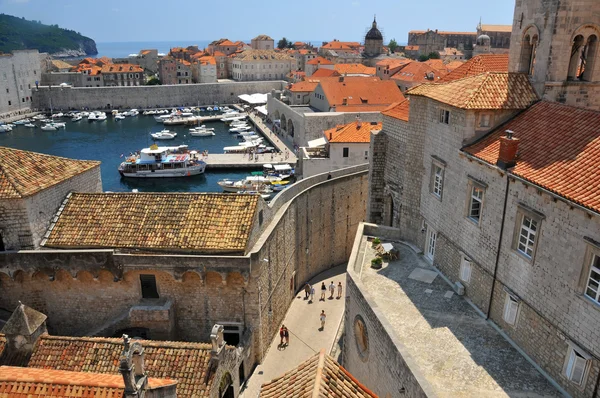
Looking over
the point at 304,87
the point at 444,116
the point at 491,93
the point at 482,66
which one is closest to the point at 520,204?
the point at 491,93

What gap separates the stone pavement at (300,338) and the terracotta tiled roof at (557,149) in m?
10.1

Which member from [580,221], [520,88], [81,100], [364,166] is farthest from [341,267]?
[81,100]

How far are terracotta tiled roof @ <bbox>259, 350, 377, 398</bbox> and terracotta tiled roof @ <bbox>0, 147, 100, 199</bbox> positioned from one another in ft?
40.7

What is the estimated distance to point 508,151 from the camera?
1293 centimetres

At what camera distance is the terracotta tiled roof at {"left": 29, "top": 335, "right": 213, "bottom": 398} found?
13.8m

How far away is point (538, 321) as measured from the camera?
12.2 m

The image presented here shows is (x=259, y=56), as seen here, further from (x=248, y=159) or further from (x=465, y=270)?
(x=465, y=270)

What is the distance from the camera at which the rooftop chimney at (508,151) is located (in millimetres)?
12797

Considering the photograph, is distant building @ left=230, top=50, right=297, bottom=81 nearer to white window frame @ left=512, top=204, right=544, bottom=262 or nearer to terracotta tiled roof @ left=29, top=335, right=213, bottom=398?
terracotta tiled roof @ left=29, top=335, right=213, bottom=398

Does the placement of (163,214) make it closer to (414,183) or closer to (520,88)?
(414,183)

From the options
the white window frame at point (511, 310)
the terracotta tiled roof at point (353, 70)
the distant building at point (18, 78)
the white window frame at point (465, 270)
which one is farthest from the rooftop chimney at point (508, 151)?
the distant building at point (18, 78)

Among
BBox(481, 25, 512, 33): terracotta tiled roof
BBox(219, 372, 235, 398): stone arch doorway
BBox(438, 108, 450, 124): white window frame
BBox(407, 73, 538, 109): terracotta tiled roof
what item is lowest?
BBox(219, 372, 235, 398): stone arch doorway

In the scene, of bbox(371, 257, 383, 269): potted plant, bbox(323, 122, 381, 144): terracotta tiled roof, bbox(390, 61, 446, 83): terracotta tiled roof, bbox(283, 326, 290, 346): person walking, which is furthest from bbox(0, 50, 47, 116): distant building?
bbox(371, 257, 383, 269): potted plant

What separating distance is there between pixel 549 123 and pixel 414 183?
612cm
